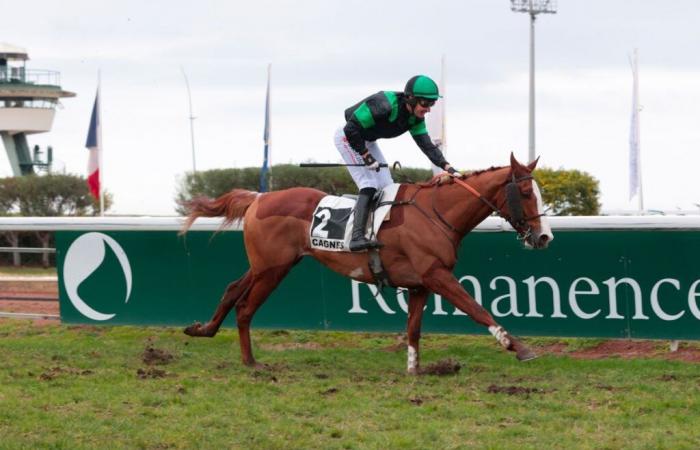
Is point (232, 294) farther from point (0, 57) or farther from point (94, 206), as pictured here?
point (0, 57)

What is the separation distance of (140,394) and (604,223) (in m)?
4.15

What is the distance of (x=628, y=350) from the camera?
9.95 m

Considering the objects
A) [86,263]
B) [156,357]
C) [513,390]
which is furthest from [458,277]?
[86,263]

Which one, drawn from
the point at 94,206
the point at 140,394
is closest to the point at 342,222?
the point at 140,394

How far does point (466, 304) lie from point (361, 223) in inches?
42.5

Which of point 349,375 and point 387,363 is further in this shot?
point 387,363

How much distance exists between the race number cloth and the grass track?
101 cm

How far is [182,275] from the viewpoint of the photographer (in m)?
11.5

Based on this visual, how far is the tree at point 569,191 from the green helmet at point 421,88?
18607 millimetres

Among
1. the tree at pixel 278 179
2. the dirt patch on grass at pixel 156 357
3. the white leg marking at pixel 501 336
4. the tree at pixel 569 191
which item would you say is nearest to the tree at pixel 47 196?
the tree at pixel 278 179

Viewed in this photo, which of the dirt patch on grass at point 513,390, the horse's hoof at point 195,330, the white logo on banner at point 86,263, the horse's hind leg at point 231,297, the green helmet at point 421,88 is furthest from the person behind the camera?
the white logo on banner at point 86,263

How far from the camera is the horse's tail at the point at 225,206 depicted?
10.1 meters

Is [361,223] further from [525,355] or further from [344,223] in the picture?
[525,355]

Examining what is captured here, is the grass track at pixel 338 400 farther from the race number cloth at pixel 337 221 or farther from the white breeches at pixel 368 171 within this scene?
the white breeches at pixel 368 171
